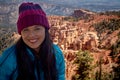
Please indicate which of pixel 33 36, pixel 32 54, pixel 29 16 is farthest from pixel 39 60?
pixel 29 16

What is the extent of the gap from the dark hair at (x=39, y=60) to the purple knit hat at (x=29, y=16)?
0.13 metres

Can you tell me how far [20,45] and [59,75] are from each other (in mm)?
447

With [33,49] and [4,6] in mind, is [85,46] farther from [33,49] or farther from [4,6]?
[4,6]

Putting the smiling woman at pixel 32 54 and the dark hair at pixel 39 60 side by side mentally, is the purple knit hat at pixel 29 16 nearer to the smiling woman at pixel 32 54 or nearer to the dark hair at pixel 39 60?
the smiling woman at pixel 32 54

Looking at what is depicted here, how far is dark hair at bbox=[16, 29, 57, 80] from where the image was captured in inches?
83.4

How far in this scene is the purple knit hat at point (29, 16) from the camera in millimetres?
2225

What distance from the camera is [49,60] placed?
7.48 ft

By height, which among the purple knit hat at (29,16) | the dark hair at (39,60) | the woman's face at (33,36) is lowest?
the dark hair at (39,60)

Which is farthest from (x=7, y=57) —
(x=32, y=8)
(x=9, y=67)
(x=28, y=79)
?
(x=32, y=8)

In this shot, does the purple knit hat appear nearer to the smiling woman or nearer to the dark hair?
the smiling woman

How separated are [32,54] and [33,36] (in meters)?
0.15

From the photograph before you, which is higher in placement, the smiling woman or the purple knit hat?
the purple knit hat

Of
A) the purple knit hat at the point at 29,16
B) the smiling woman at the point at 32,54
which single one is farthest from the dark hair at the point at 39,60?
the purple knit hat at the point at 29,16

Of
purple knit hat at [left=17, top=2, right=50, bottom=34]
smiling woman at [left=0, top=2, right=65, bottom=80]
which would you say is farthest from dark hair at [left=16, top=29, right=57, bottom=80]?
purple knit hat at [left=17, top=2, right=50, bottom=34]
